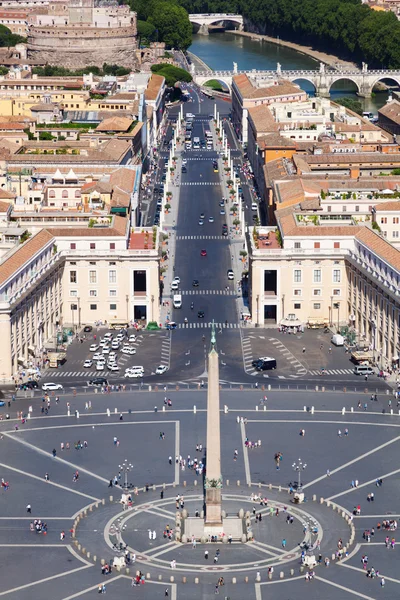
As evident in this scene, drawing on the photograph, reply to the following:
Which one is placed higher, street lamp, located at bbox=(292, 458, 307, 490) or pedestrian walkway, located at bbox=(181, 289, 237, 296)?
street lamp, located at bbox=(292, 458, 307, 490)

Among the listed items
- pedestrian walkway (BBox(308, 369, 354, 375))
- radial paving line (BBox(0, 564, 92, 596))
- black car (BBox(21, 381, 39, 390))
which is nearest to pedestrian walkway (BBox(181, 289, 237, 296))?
pedestrian walkway (BBox(308, 369, 354, 375))

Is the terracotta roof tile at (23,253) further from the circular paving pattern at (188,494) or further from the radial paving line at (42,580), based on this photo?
the radial paving line at (42,580)

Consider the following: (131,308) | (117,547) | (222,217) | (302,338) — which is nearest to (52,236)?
(131,308)

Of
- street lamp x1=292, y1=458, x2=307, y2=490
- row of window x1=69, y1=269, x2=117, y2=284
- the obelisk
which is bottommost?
row of window x1=69, y1=269, x2=117, y2=284

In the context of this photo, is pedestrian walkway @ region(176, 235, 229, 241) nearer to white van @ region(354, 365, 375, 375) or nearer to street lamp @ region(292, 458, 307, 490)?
white van @ region(354, 365, 375, 375)

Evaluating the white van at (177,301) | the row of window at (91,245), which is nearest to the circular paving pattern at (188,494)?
the white van at (177,301)

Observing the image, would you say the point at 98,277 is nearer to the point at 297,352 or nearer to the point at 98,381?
the point at 297,352

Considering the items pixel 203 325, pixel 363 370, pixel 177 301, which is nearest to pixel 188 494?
pixel 363 370
